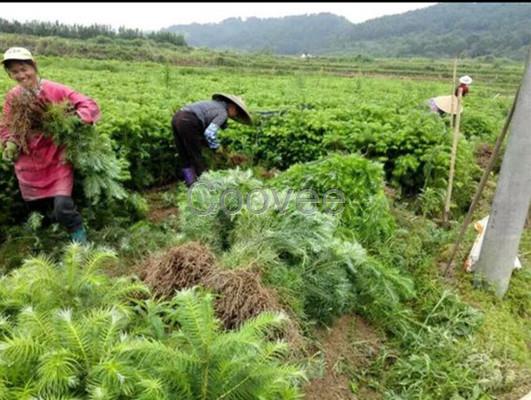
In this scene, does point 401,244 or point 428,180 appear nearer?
point 401,244

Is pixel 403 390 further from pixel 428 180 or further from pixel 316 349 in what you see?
pixel 428 180

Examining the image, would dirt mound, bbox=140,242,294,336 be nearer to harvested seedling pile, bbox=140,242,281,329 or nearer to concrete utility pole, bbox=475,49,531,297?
harvested seedling pile, bbox=140,242,281,329

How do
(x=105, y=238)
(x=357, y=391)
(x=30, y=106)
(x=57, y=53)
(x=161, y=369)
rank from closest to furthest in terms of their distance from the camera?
(x=161, y=369) < (x=357, y=391) < (x=30, y=106) < (x=105, y=238) < (x=57, y=53)

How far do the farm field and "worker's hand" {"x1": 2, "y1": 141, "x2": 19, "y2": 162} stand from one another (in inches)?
14.1

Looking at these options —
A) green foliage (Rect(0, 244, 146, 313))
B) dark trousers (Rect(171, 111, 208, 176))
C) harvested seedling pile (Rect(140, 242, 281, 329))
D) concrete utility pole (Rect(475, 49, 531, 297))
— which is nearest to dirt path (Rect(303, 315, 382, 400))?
harvested seedling pile (Rect(140, 242, 281, 329))

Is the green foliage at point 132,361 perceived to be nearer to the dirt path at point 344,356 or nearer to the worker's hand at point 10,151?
the dirt path at point 344,356

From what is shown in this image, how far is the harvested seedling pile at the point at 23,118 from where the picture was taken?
407 cm

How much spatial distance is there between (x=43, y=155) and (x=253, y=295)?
2542mm

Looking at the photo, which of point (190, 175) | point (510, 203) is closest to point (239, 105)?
point (190, 175)

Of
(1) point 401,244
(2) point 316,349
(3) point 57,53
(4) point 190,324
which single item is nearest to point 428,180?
(1) point 401,244

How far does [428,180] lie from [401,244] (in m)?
2.07

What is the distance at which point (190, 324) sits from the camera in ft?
7.09

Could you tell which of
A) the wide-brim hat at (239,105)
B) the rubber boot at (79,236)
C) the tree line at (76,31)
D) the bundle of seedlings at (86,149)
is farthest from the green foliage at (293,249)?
the tree line at (76,31)

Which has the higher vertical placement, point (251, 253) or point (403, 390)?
point (251, 253)
